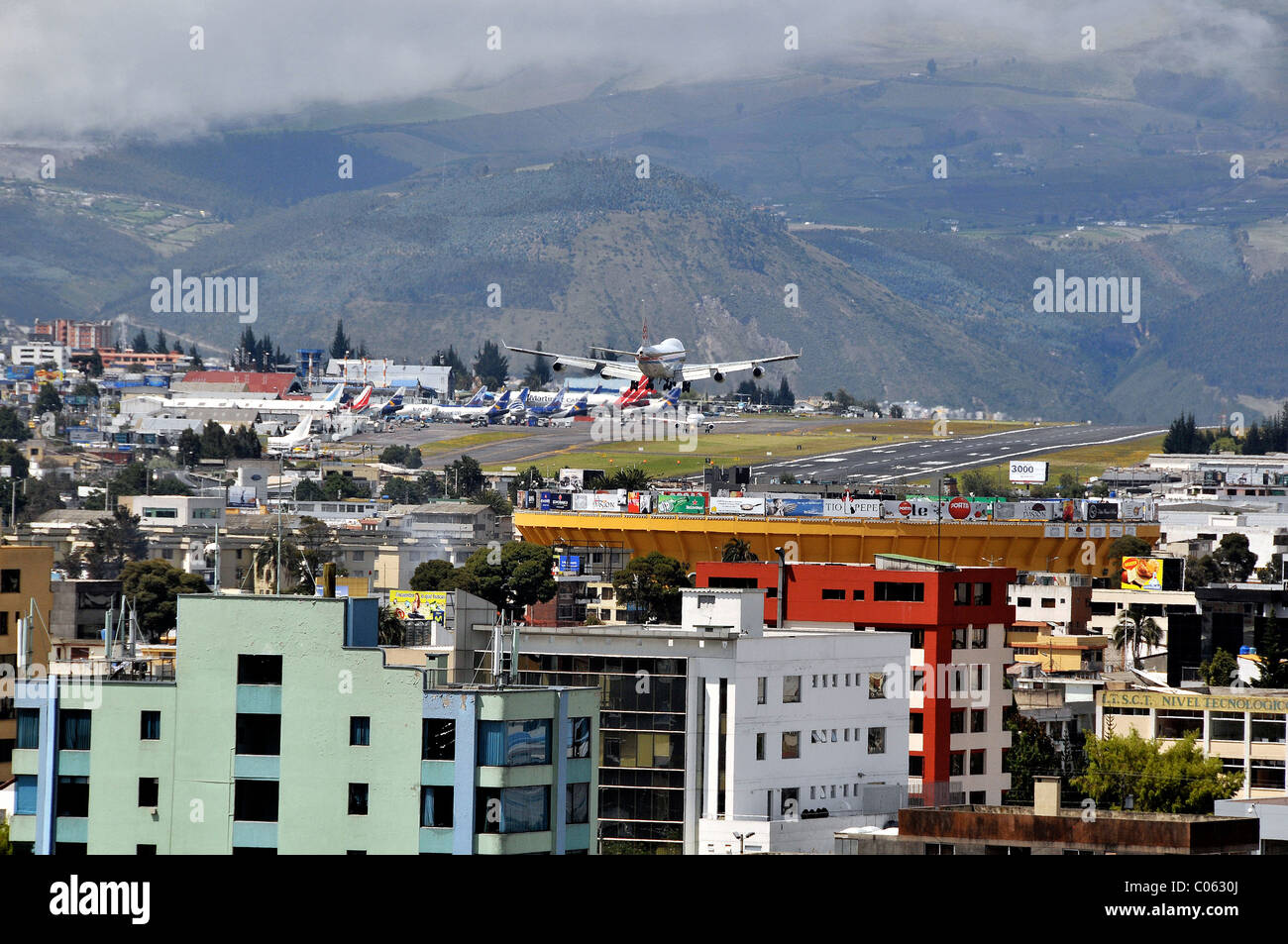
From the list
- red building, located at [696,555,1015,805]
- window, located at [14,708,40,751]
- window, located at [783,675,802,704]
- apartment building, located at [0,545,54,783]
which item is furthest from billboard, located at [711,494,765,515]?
window, located at [14,708,40,751]

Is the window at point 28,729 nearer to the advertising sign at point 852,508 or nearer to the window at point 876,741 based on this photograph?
the window at point 876,741

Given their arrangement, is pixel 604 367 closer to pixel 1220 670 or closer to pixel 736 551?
pixel 736 551

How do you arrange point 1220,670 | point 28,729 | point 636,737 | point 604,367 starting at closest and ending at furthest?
point 28,729
point 636,737
point 1220,670
point 604,367

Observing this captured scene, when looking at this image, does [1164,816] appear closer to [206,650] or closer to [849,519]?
[206,650]

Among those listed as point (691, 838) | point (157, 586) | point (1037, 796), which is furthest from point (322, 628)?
point (157, 586)

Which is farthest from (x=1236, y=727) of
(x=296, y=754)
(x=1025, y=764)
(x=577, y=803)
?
(x=296, y=754)
